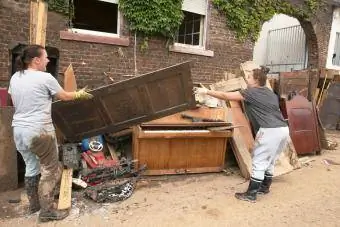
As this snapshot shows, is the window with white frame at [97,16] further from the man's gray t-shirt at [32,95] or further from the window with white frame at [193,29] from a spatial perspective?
the man's gray t-shirt at [32,95]

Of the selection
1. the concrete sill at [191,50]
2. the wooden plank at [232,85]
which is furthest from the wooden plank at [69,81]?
the concrete sill at [191,50]

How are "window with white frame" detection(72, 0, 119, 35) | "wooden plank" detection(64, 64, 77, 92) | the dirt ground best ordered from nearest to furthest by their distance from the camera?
1. the dirt ground
2. "wooden plank" detection(64, 64, 77, 92)
3. "window with white frame" detection(72, 0, 119, 35)

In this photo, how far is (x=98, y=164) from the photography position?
5.33 m

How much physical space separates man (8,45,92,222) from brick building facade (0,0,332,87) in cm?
312

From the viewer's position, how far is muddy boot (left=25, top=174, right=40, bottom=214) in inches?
165

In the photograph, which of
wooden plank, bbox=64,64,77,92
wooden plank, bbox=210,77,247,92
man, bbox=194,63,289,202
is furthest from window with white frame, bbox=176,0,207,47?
man, bbox=194,63,289,202

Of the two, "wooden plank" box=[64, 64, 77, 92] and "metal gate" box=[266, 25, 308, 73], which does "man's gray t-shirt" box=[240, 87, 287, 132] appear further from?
"metal gate" box=[266, 25, 308, 73]

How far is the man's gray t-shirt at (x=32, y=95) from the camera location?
3814 mm

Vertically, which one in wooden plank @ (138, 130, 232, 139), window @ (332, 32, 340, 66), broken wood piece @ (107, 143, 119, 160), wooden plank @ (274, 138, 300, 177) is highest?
window @ (332, 32, 340, 66)

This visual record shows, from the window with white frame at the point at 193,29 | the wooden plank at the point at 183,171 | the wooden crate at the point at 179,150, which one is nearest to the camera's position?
the wooden crate at the point at 179,150

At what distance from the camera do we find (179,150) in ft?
19.0

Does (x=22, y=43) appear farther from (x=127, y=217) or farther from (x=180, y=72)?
(x=127, y=217)

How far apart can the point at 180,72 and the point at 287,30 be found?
10.3 m

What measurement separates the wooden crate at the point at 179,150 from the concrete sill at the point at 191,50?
3413 millimetres
